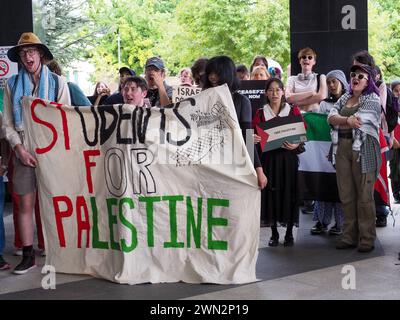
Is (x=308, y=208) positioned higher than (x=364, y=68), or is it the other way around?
(x=364, y=68)

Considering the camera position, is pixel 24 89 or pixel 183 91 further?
pixel 183 91

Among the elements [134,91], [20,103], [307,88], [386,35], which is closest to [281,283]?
[134,91]

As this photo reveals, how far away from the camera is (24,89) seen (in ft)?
22.4

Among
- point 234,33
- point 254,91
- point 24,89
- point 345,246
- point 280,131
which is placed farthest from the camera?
point 234,33

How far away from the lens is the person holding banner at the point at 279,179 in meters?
7.77

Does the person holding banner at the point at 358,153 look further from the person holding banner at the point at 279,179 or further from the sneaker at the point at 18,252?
the sneaker at the point at 18,252

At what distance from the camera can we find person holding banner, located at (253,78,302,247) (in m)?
7.77

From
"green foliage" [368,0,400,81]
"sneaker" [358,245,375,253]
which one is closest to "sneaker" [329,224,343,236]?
"sneaker" [358,245,375,253]

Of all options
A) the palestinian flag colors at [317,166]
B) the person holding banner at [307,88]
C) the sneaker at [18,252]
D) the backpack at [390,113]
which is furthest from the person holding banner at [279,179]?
the sneaker at [18,252]

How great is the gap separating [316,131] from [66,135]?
320 centimetres

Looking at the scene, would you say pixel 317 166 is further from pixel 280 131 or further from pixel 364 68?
pixel 364 68

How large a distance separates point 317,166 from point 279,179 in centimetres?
84

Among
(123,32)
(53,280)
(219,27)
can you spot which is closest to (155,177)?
(53,280)

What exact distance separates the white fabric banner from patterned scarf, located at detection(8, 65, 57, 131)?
869 millimetres
